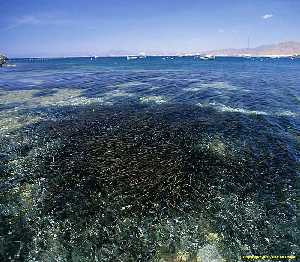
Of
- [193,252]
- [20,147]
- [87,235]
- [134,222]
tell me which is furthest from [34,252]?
[20,147]

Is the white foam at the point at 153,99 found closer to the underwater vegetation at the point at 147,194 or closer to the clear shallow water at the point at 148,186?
the clear shallow water at the point at 148,186

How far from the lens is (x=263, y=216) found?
55.4 feet

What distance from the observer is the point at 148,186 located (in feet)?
63.9

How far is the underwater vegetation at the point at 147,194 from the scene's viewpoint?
14.7 metres

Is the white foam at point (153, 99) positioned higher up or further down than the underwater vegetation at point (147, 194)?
higher up

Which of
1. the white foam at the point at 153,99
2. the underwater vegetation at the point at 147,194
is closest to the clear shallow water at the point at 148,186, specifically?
the underwater vegetation at the point at 147,194

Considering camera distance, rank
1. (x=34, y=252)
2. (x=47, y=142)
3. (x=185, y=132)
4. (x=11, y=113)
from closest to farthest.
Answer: (x=34, y=252), (x=47, y=142), (x=185, y=132), (x=11, y=113)

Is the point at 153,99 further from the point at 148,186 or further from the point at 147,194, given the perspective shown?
the point at 147,194

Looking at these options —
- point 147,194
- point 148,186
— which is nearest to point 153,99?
point 148,186

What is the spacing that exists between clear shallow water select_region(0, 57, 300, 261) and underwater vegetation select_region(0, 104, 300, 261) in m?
0.07

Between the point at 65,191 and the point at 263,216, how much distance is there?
11.9 m

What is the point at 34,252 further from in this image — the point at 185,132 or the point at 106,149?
the point at 185,132

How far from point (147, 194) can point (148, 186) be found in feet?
3.16

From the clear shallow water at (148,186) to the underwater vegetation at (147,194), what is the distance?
66mm
